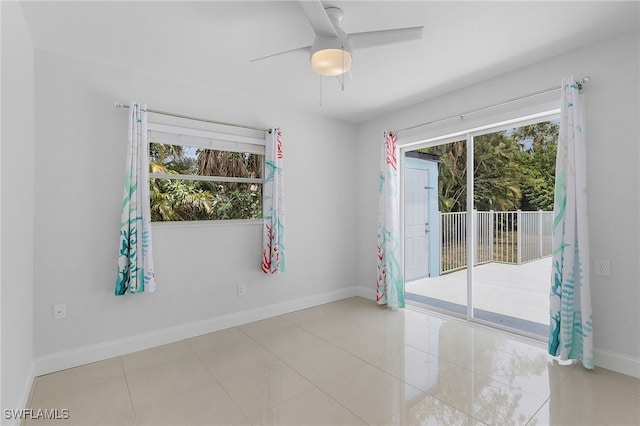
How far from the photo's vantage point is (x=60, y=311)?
8.24 feet

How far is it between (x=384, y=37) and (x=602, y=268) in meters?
2.42

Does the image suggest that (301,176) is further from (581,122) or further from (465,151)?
(581,122)

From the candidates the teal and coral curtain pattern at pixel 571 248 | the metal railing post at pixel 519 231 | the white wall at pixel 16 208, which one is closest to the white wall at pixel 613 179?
the teal and coral curtain pattern at pixel 571 248

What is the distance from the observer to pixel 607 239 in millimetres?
2416

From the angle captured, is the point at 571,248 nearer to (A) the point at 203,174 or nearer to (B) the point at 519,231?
(B) the point at 519,231

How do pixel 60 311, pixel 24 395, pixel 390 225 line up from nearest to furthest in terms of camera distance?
pixel 24 395 → pixel 60 311 → pixel 390 225

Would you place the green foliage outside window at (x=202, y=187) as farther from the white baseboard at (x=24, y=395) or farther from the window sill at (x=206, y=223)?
the white baseboard at (x=24, y=395)

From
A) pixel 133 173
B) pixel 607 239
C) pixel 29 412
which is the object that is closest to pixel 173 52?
pixel 133 173

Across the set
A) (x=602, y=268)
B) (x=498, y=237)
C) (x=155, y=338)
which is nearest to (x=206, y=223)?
(x=155, y=338)

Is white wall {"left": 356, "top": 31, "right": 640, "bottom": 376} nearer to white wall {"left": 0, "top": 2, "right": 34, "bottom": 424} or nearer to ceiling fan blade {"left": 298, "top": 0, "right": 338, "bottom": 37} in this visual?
ceiling fan blade {"left": 298, "top": 0, "right": 338, "bottom": 37}

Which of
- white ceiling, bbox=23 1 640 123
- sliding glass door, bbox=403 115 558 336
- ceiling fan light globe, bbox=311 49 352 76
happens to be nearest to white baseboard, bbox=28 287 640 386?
sliding glass door, bbox=403 115 558 336

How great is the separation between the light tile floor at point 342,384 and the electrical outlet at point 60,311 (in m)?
0.43

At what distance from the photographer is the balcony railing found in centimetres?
302

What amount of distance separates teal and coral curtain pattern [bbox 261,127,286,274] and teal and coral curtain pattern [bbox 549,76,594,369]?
8.55ft
